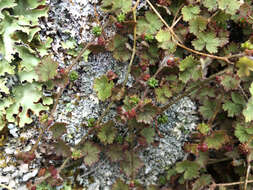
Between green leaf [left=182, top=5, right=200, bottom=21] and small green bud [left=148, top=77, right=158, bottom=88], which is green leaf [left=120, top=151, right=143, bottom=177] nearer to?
small green bud [left=148, top=77, right=158, bottom=88]

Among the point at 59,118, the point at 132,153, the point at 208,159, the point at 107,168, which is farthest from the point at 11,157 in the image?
the point at 208,159

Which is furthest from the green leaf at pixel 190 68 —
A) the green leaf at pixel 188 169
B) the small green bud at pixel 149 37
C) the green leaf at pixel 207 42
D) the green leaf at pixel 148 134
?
the green leaf at pixel 188 169

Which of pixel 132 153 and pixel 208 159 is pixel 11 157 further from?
pixel 208 159

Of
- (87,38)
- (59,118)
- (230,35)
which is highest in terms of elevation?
(87,38)

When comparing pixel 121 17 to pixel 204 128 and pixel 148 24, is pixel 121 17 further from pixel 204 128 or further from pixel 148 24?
pixel 204 128

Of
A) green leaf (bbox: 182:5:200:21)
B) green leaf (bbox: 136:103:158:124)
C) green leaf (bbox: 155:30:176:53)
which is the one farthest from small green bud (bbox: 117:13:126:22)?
green leaf (bbox: 136:103:158:124)

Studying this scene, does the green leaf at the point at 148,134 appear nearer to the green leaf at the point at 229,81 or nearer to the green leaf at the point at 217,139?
the green leaf at the point at 217,139

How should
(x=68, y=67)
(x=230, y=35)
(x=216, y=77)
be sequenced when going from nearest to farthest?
1. (x=216, y=77)
2. (x=68, y=67)
3. (x=230, y=35)
